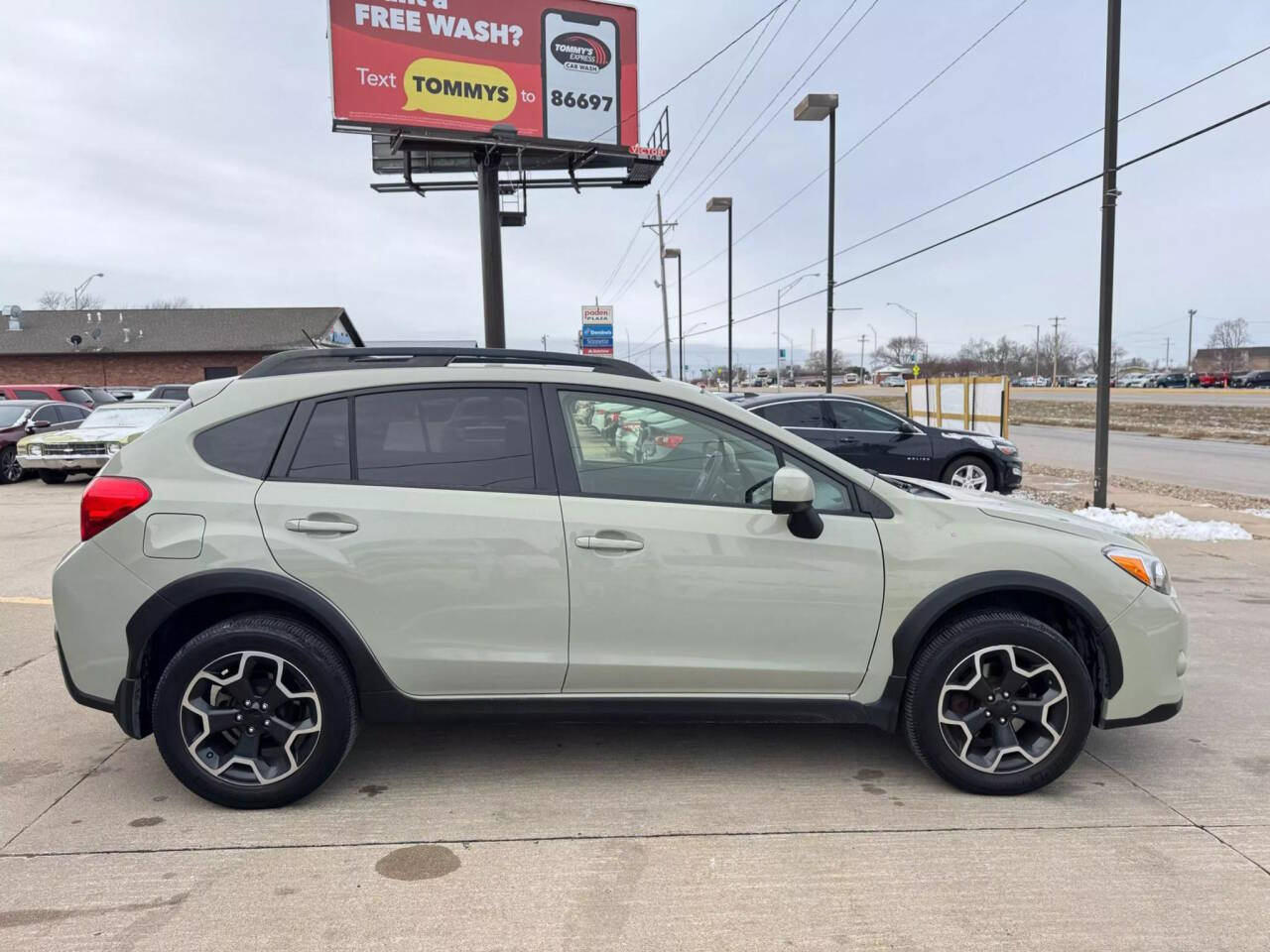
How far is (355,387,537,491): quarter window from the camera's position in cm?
325

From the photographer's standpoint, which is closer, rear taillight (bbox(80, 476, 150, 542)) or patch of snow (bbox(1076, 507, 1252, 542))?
rear taillight (bbox(80, 476, 150, 542))

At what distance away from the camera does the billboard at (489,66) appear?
68.2 feet

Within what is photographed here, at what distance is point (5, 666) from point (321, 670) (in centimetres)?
316

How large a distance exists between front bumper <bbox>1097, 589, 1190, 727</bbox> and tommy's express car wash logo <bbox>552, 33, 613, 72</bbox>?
75.1ft

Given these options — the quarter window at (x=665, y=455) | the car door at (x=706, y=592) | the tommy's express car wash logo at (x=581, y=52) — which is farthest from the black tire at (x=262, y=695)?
the tommy's express car wash logo at (x=581, y=52)

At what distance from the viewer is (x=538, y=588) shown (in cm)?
317

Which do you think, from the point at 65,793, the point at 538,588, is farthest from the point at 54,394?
the point at 538,588

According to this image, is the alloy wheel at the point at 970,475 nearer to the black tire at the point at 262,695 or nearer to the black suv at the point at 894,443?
the black suv at the point at 894,443

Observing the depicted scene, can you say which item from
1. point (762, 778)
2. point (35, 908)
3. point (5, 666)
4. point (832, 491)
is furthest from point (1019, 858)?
point (5, 666)

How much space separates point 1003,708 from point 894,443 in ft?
29.1

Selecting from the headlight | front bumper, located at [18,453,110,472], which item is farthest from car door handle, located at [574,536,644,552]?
front bumper, located at [18,453,110,472]

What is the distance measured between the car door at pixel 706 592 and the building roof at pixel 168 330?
42.0 meters

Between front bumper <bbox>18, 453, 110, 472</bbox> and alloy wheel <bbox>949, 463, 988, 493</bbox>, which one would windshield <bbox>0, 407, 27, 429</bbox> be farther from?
alloy wheel <bbox>949, 463, 988, 493</bbox>

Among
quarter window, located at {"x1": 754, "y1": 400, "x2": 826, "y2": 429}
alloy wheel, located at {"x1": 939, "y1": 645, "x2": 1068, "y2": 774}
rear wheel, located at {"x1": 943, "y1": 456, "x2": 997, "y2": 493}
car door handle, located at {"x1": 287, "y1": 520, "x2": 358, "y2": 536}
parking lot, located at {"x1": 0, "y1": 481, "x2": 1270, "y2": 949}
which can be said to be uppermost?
quarter window, located at {"x1": 754, "y1": 400, "x2": 826, "y2": 429}
